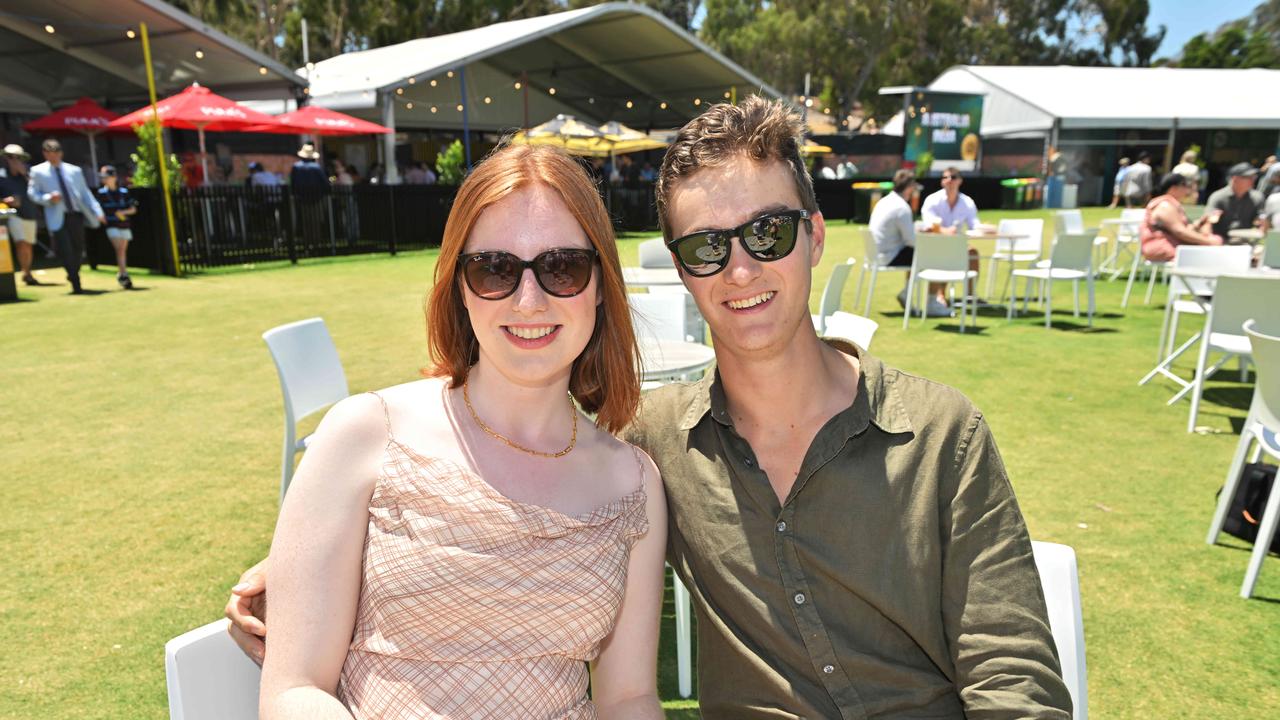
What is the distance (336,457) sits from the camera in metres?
1.59

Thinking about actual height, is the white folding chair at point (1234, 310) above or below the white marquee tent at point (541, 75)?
below

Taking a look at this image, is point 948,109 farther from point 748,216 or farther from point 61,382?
point 748,216

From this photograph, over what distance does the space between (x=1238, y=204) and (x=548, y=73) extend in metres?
22.7

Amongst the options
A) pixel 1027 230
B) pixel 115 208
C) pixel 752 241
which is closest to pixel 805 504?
pixel 752 241

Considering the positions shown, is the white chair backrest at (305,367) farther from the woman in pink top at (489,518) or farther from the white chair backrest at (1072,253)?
the white chair backrest at (1072,253)

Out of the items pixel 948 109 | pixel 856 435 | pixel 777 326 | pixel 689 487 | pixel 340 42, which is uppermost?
pixel 340 42

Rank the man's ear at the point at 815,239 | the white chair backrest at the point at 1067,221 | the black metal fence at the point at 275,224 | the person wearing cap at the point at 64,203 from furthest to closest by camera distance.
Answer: the black metal fence at the point at 275,224 → the white chair backrest at the point at 1067,221 → the person wearing cap at the point at 64,203 → the man's ear at the point at 815,239

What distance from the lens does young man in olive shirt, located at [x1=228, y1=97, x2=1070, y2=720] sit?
5.38 feet

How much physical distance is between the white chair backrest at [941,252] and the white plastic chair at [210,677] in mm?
8780

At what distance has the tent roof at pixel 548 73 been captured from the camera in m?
22.0

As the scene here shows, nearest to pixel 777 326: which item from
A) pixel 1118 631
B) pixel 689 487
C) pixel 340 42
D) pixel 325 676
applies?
pixel 689 487

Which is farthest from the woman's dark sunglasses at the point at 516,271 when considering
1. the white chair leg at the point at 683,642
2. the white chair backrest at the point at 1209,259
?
the white chair backrest at the point at 1209,259

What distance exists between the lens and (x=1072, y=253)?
9.88 meters

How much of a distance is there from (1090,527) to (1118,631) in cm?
109
